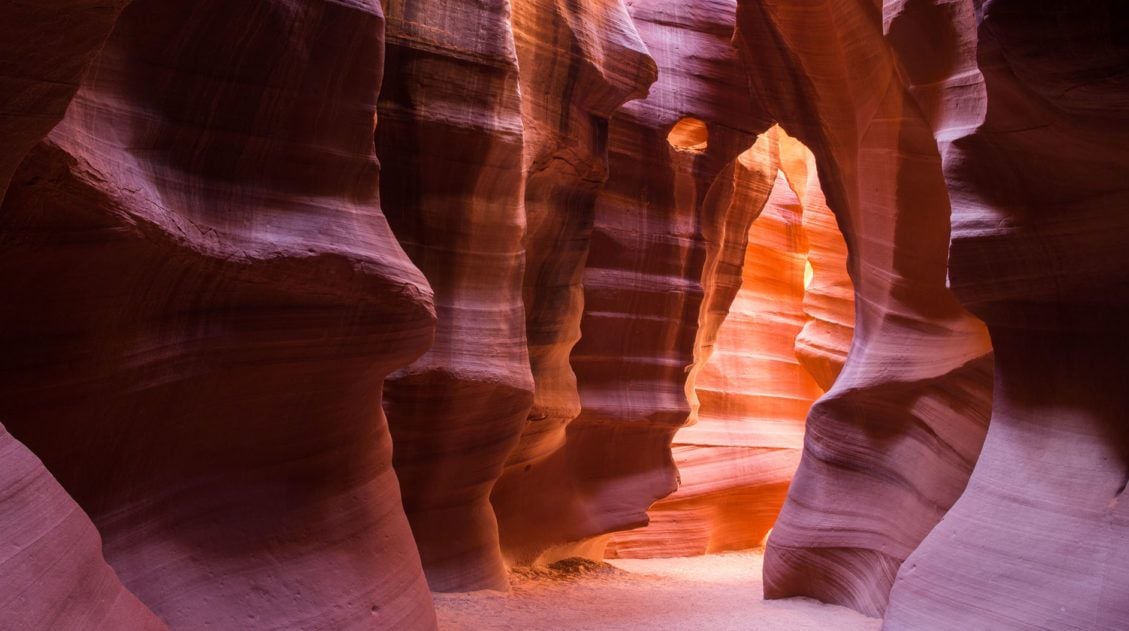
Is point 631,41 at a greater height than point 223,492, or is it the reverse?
point 631,41

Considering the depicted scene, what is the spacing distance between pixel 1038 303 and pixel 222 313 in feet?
10.4

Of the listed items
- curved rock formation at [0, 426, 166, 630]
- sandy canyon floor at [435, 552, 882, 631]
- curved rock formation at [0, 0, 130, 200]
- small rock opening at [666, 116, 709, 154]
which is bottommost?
sandy canyon floor at [435, 552, 882, 631]

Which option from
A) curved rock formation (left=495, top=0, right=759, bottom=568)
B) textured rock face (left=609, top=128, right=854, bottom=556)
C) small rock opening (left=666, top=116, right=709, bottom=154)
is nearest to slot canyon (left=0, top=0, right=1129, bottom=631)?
curved rock formation (left=495, top=0, right=759, bottom=568)

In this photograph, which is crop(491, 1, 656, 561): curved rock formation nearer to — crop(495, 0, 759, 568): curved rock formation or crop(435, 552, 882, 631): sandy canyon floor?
crop(495, 0, 759, 568): curved rock formation

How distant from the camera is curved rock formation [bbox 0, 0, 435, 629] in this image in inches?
123

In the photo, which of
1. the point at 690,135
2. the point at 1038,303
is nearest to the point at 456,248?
the point at 1038,303

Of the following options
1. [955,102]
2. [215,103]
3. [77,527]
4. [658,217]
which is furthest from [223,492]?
[658,217]

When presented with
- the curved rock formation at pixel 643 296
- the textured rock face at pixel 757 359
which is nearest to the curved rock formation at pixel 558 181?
the curved rock formation at pixel 643 296

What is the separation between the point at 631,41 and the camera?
27.2 ft

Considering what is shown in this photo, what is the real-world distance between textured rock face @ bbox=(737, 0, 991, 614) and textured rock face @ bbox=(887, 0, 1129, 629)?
5.16ft

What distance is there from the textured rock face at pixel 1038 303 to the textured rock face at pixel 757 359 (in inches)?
241

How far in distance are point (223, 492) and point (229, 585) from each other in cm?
35

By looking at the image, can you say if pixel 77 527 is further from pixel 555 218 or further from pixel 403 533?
pixel 555 218

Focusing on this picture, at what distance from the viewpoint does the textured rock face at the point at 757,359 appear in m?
11.3
